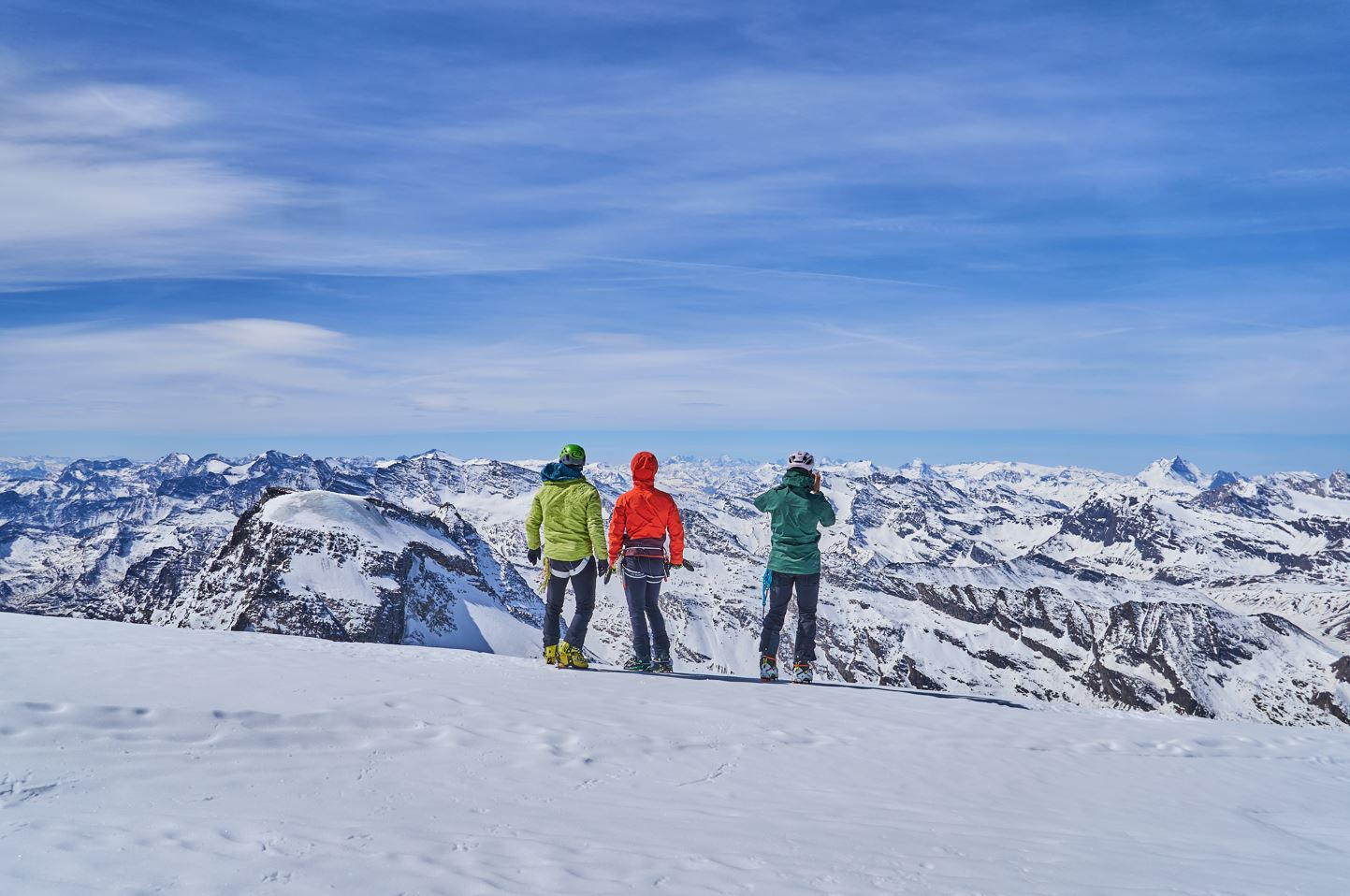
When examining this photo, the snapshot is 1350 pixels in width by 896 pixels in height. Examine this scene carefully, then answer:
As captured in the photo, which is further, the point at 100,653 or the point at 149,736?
the point at 100,653

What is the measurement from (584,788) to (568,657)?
7491 millimetres

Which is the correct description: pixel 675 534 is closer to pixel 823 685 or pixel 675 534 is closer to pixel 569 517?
pixel 569 517

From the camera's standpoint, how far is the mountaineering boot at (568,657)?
15898mm

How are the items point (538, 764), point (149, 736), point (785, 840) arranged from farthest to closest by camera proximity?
point (538, 764) < point (149, 736) < point (785, 840)

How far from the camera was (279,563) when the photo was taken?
13612cm

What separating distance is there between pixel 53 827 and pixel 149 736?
2478 mm

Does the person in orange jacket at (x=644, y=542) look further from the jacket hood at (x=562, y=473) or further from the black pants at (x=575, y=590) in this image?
the jacket hood at (x=562, y=473)

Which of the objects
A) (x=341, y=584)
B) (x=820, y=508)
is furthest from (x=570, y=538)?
(x=341, y=584)

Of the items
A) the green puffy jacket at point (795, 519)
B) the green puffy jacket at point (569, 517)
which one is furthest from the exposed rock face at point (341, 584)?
the green puffy jacket at point (795, 519)

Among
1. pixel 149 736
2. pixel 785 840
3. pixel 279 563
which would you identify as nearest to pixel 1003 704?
pixel 785 840

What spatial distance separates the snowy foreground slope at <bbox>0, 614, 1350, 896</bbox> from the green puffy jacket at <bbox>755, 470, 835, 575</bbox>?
8.57 feet

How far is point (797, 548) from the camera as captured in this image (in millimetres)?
15992

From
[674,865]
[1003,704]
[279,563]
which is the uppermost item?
[674,865]

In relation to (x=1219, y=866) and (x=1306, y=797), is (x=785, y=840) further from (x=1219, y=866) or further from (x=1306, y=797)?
(x=1306, y=797)
